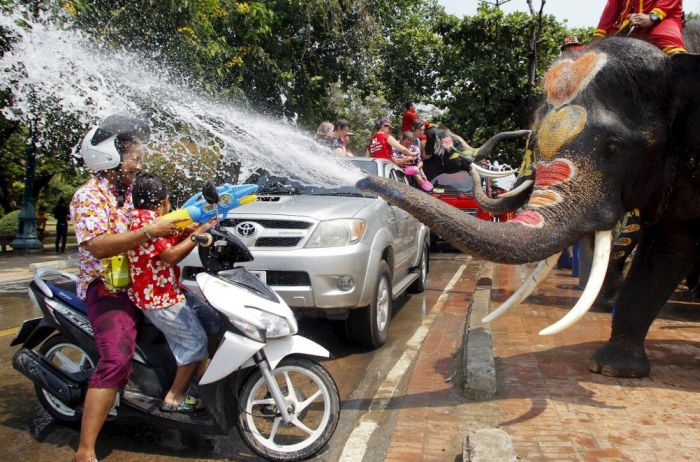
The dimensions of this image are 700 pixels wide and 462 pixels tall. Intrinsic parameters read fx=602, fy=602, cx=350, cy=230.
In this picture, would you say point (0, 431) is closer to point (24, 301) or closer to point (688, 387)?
point (688, 387)

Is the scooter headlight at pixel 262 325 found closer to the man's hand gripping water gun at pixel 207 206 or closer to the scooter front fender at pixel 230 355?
the scooter front fender at pixel 230 355

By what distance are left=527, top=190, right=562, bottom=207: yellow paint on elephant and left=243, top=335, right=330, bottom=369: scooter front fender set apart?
5.16 feet

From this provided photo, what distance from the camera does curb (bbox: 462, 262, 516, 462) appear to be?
318cm

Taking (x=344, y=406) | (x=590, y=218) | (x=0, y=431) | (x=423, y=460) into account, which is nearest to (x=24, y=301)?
(x=0, y=431)

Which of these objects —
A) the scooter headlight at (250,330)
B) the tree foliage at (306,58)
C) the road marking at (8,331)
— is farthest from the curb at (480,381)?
the road marking at (8,331)

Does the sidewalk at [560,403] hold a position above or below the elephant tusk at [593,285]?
below

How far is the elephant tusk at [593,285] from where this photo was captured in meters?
3.33

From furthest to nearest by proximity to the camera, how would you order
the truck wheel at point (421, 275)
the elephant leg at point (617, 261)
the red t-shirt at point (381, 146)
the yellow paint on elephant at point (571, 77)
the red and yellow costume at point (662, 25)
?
the red t-shirt at point (381, 146) < the truck wheel at point (421, 275) < the elephant leg at point (617, 261) < the red and yellow costume at point (662, 25) < the yellow paint on elephant at point (571, 77)

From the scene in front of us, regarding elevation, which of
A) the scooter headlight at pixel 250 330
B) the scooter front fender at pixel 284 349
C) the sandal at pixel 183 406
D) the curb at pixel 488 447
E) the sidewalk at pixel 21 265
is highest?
the scooter headlight at pixel 250 330

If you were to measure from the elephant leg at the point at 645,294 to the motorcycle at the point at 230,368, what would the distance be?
247cm

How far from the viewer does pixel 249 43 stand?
14.6 m

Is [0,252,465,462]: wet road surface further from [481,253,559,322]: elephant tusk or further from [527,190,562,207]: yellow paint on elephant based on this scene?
[527,190,562,207]: yellow paint on elephant

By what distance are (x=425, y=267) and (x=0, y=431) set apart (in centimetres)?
636

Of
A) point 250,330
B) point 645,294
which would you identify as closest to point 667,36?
point 645,294
